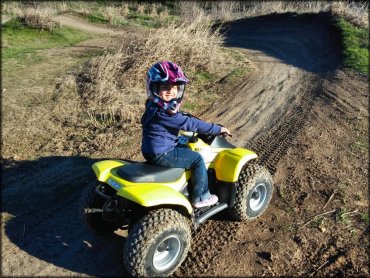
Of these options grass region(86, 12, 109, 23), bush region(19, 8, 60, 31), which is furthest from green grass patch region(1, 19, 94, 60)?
grass region(86, 12, 109, 23)

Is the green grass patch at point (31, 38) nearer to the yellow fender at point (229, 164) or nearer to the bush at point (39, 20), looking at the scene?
the bush at point (39, 20)

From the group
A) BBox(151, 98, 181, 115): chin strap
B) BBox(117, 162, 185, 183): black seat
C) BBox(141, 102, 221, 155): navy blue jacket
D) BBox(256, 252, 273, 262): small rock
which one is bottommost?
BBox(256, 252, 273, 262): small rock

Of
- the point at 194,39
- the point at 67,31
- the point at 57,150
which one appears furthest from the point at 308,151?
the point at 67,31

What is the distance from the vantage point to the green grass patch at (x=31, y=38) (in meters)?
12.3

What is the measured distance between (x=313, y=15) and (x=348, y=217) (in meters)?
14.7

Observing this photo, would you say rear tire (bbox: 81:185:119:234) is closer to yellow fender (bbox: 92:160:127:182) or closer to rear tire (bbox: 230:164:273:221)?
yellow fender (bbox: 92:160:127:182)

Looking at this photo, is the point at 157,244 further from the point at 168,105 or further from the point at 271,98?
the point at 271,98

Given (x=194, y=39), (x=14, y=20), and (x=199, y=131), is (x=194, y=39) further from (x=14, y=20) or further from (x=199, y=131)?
(x=14, y=20)

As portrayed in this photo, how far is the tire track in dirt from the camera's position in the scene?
4789mm

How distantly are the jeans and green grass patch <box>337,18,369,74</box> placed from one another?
7895mm

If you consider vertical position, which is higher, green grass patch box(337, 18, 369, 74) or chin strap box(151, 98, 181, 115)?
chin strap box(151, 98, 181, 115)

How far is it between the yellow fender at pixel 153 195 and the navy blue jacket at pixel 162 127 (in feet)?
1.55

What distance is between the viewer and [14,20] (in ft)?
48.7

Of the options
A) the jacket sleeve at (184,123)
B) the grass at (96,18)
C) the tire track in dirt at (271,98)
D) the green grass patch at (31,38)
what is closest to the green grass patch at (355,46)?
the tire track in dirt at (271,98)
